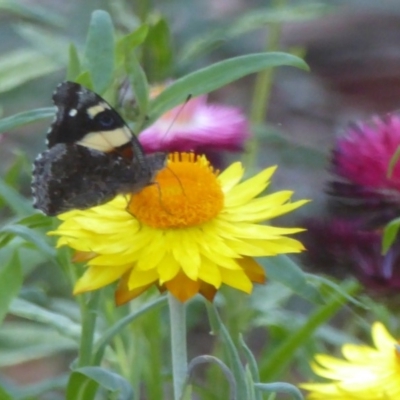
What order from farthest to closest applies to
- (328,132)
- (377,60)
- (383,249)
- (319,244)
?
(377,60)
(328,132)
(319,244)
(383,249)

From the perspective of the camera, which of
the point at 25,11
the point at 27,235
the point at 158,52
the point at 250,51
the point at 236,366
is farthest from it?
the point at 250,51

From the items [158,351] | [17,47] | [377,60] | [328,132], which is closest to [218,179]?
[158,351]

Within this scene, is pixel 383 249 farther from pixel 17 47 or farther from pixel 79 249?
pixel 17 47

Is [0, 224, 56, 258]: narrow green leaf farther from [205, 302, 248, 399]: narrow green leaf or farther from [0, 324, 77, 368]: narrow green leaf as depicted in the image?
[0, 324, 77, 368]: narrow green leaf

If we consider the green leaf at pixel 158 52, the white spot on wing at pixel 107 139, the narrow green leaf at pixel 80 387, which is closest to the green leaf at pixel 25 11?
the green leaf at pixel 158 52

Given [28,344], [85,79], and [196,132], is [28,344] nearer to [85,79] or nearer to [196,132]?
[196,132]

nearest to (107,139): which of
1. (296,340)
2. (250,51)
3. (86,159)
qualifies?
(86,159)
